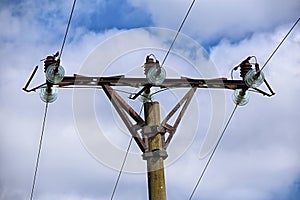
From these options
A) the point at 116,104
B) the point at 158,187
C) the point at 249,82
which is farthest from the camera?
the point at 249,82

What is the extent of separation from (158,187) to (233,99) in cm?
266

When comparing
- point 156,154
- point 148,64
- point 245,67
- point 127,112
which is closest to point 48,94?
point 127,112

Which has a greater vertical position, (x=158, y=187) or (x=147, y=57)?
(x=147, y=57)

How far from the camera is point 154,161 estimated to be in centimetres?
906

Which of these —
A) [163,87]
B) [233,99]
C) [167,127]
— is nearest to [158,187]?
[167,127]

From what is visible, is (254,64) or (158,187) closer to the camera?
(158,187)

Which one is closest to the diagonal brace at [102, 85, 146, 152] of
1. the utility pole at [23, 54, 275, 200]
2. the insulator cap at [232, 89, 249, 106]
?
the utility pole at [23, 54, 275, 200]

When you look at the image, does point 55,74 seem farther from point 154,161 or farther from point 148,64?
point 154,161

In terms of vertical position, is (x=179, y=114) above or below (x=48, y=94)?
below

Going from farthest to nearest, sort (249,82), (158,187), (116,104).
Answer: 1. (249,82)
2. (116,104)
3. (158,187)

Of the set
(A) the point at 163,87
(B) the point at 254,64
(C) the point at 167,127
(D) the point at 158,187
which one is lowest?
(D) the point at 158,187

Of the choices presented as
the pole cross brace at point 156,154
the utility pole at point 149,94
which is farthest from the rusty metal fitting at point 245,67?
the pole cross brace at point 156,154

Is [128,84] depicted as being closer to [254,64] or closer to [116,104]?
[116,104]

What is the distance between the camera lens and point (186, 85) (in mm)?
10172
